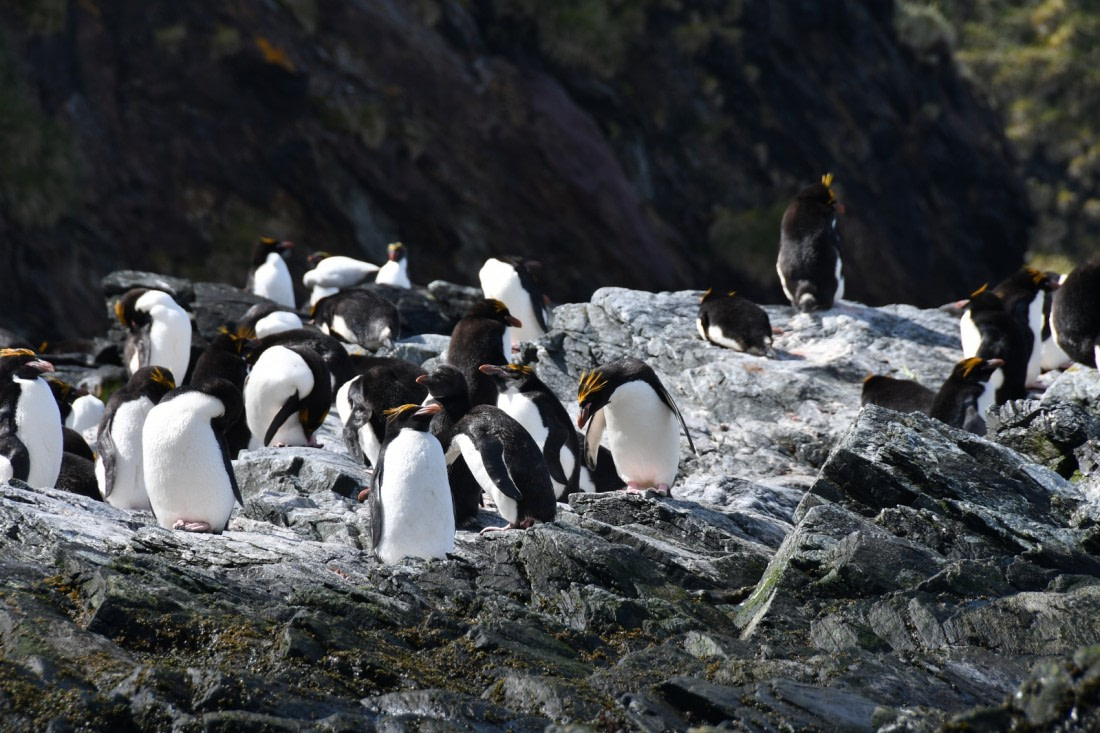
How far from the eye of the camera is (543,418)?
9906 millimetres

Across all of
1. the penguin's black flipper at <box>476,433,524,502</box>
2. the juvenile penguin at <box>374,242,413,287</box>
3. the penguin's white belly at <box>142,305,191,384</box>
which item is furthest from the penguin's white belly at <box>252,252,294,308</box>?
the penguin's black flipper at <box>476,433,524,502</box>

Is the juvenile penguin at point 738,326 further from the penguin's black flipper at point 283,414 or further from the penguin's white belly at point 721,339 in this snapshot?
the penguin's black flipper at point 283,414

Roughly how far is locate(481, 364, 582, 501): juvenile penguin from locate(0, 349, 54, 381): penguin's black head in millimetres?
3253

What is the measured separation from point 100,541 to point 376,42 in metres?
19.5

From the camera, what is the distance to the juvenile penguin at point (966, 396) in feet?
37.1

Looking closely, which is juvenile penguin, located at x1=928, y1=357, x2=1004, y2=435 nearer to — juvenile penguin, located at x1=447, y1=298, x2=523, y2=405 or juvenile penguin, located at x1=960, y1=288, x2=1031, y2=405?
juvenile penguin, located at x1=960, y1=288, x2=1031, y2=405

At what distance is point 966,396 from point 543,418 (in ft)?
12.7

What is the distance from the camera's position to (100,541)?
673 centimetres

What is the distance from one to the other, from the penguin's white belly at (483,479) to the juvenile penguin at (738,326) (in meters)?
5.35

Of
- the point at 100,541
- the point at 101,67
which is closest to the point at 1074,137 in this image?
the point at 101,67

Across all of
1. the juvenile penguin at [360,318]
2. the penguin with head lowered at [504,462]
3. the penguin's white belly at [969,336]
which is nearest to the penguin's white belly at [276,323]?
the juvenile penguin at [360,318]

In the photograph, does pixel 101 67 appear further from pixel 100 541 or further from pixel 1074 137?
pixel 1074 137

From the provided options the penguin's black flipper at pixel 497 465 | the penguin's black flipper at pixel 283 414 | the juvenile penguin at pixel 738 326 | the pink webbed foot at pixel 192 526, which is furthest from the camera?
the juvenile penguin at pixel 738 326

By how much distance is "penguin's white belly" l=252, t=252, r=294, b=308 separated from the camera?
18.8m
